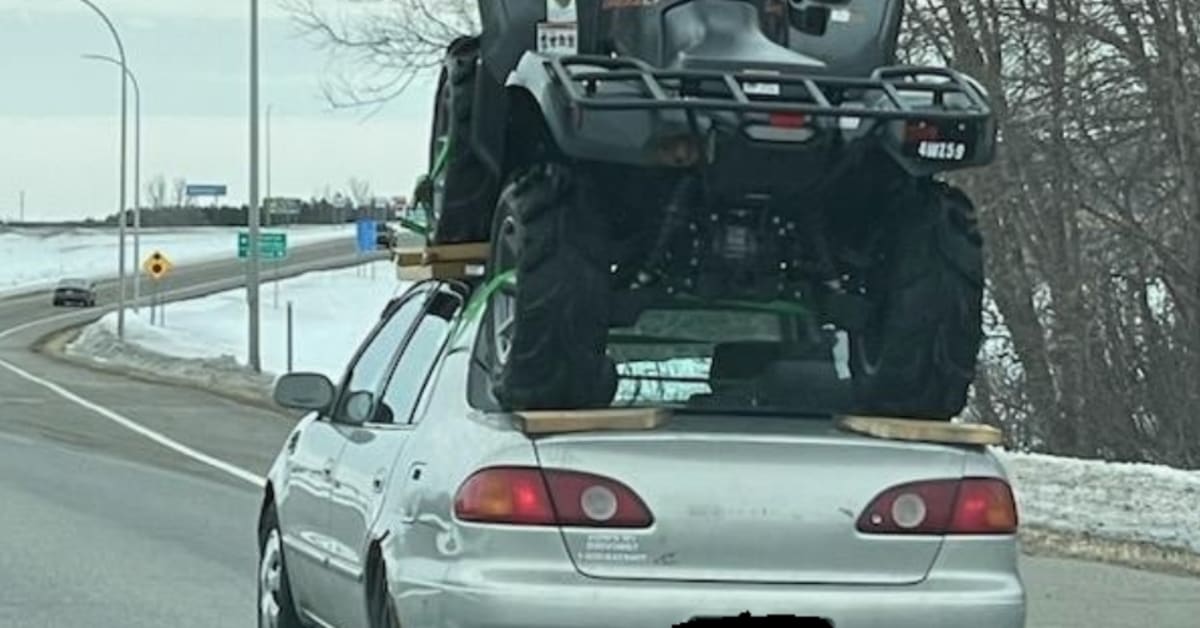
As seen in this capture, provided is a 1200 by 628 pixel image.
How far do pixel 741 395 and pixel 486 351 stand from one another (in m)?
0.77

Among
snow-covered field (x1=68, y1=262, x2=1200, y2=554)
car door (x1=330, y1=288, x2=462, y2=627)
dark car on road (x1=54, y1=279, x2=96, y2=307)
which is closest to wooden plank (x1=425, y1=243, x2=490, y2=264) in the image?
car door (x1=330, y1=288, x2=462, y2=627)

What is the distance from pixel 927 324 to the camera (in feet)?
21.1

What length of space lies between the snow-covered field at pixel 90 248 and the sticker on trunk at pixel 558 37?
107926 mm

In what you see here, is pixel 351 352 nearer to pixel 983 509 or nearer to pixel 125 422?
pixel 125 422

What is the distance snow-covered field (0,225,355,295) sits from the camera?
124 m

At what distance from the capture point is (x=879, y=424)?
19.6 feet

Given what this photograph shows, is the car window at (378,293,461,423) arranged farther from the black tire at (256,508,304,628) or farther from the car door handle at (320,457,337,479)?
the black tire at (256,508,304,628)

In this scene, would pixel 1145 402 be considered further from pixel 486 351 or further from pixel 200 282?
pixel 200 282

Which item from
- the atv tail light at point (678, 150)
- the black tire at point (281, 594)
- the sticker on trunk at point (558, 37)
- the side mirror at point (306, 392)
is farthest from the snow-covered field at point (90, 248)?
the atv tail light at point (678, 150)

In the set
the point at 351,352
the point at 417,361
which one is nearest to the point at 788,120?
the point at 417,361

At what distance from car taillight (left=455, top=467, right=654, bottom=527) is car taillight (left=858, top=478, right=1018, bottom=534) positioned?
0.64 metres

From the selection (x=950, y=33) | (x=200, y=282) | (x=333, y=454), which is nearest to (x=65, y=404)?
(x=950, y=33)

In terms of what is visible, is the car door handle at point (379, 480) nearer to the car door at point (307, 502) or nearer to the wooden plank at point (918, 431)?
the car door at point (307, 502)

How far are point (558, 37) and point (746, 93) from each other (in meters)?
1.27
